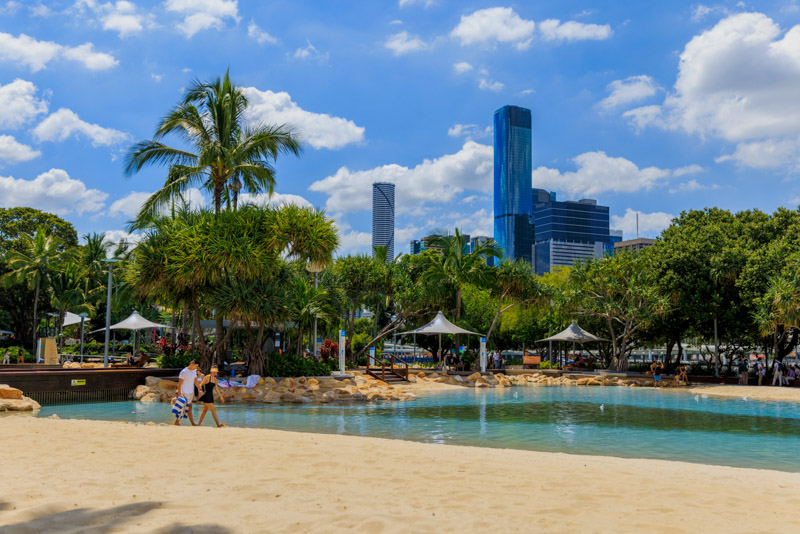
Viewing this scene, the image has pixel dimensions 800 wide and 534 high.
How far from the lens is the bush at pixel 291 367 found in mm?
23703

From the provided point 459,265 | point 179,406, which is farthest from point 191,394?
point 459,265

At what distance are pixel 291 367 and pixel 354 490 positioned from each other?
1774cm

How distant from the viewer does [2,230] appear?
164ft

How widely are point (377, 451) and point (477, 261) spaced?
27.3 m

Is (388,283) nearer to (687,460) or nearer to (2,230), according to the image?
(687,460)

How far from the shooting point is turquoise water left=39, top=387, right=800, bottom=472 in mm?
12086

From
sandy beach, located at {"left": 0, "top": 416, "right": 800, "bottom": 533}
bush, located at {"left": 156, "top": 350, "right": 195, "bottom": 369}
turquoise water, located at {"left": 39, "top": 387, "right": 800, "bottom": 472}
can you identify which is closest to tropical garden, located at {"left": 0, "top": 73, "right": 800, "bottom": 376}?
bush, located at {"left": 156, "top": 350, "right": 195, "bottom": 369}

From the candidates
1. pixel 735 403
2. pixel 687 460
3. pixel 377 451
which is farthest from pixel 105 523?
pixel 735 403

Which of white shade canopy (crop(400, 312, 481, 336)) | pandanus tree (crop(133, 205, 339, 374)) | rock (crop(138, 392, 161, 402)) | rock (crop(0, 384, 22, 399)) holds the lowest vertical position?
rock (crop(138, 392, 161, 402))

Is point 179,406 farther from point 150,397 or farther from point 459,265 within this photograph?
point 459,265

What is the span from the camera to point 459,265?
36.0 m

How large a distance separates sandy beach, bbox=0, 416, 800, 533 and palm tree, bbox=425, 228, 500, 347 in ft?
84.5

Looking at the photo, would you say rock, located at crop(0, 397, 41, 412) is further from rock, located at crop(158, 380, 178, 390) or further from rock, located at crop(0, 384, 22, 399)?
rock, located at crop(158, 380, 178, 390)

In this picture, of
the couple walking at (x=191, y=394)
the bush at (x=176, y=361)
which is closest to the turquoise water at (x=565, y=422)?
the couple walking at (x=191, y=394)
